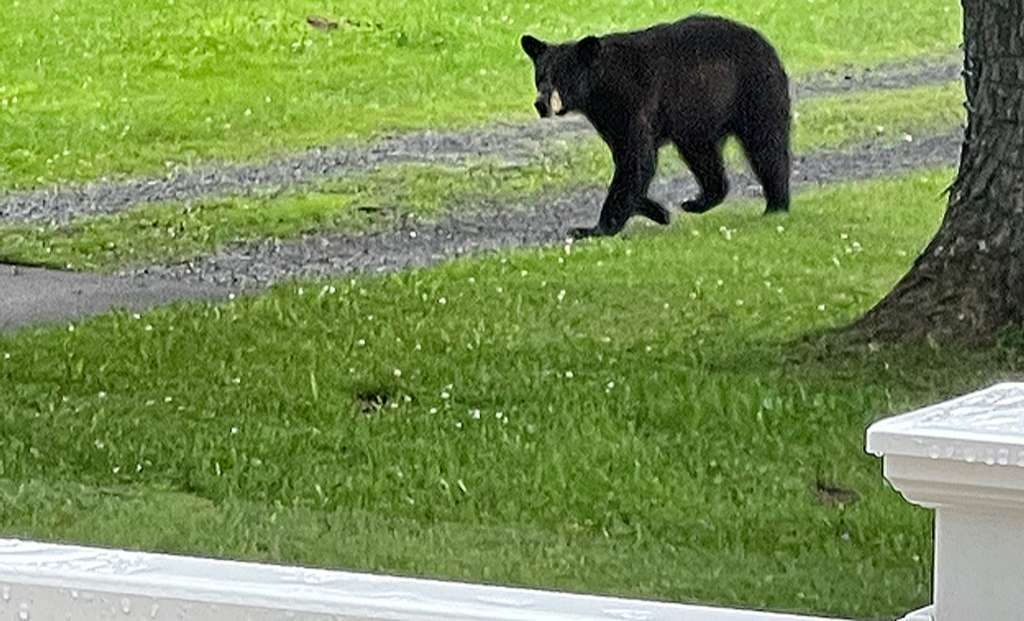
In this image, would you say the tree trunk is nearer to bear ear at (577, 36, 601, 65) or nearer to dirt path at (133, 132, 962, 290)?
dirt path at (133, 132, 962, 290)

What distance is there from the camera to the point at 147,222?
6.95 ft

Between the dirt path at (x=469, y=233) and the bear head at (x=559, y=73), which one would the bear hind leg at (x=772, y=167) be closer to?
the dirt path at (x=469, y=233)

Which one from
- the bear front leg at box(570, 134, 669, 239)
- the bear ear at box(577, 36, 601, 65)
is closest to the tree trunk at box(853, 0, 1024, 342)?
the bear front leg at box(570, 134, 669, 239)

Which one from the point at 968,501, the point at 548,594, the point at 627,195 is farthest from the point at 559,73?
the point at 968,501

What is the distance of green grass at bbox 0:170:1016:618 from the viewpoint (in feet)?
6.17

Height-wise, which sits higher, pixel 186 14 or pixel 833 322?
pixel 186 14

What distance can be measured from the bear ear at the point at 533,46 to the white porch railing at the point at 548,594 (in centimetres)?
104

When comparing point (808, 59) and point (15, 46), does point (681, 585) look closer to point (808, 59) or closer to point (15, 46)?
point (808, 59)

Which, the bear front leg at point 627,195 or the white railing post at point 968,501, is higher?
the white railing post at point 968,501

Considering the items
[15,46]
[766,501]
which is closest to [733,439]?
[766,501]

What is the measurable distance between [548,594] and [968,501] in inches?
10.9

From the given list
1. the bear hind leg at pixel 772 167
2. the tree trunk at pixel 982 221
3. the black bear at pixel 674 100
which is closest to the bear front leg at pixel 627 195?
the black bear at pixel 674 100

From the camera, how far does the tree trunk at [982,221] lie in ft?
5.99

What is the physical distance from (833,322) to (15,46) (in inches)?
37.0
